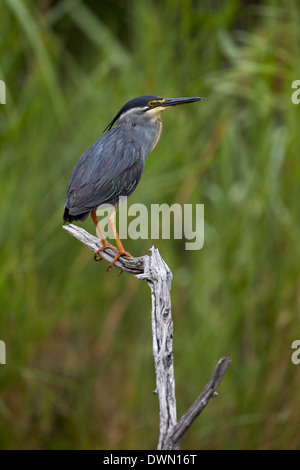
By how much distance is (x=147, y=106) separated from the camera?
1.74m

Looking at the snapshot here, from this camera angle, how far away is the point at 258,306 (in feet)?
9.26

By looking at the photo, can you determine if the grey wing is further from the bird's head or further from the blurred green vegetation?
the blurred green vegetation

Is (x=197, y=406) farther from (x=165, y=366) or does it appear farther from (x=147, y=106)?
(x=147, y=106)

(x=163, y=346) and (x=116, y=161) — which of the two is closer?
(x=163, y=346)

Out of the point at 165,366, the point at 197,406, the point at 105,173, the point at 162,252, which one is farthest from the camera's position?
the point at 162,252

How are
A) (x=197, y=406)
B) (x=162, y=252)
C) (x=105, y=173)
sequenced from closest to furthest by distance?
(x=197, y=406) < (x=105, y=173) < (x=162, y=252)

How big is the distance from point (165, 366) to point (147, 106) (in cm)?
72

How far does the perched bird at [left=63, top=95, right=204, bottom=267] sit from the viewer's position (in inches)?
63.8

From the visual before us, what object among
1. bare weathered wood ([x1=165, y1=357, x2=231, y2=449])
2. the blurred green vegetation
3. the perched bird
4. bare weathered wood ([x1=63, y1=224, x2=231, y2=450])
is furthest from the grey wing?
the blurred green vegetation

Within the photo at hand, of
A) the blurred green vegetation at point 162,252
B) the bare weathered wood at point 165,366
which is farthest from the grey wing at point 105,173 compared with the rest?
the blurred green vegetation at point 162,252

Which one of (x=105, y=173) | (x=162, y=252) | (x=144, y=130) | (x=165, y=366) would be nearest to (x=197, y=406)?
(x=165, y=366)

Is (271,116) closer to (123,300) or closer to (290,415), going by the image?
(123,300)

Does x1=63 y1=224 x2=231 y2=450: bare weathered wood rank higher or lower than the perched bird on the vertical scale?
lower

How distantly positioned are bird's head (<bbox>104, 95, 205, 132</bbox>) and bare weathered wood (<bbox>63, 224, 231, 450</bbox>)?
1.28 ft
